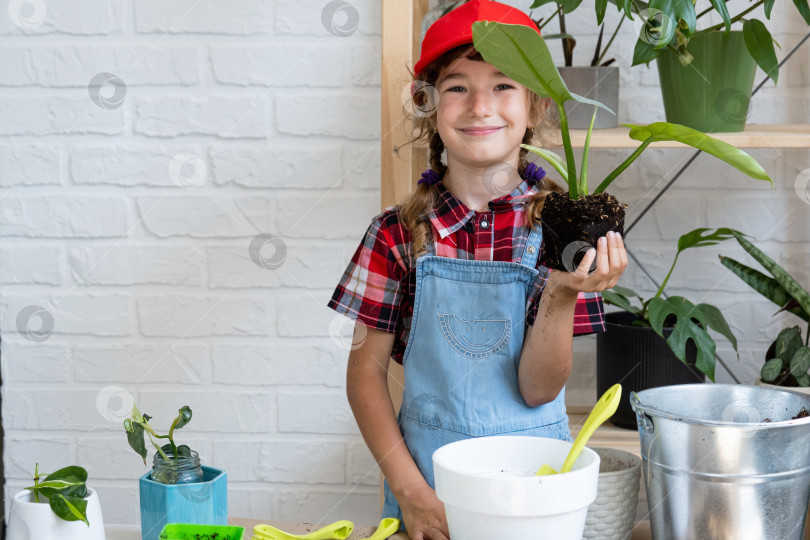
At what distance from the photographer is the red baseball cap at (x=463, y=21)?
0.91m

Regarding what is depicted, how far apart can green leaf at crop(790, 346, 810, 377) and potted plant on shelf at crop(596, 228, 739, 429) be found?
8 cm

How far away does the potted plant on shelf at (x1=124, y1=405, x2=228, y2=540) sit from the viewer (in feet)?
2.13

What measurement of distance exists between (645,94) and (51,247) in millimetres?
1039

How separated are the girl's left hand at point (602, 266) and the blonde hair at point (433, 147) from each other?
264mm

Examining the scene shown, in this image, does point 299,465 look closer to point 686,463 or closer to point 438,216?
point 438,216

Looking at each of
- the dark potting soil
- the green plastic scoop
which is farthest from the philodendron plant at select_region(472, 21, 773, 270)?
the green plastic scoop

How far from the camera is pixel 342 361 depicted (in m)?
1.42

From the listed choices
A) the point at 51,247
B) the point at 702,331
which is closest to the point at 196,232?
the point at 51,247

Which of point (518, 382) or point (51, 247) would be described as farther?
point (51, 247)

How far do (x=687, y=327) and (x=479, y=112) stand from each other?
0.44m

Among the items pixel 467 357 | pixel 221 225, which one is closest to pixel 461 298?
pixel 467 357

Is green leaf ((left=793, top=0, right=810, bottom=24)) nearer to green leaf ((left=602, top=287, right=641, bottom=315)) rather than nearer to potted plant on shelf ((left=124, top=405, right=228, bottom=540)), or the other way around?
green leaf ((left=602, top=287, right=641, bottom=315))

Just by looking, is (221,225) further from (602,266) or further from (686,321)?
(602,266)

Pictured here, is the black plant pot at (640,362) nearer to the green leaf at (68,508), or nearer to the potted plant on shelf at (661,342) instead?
the potted plant on shelf at (661,342)
